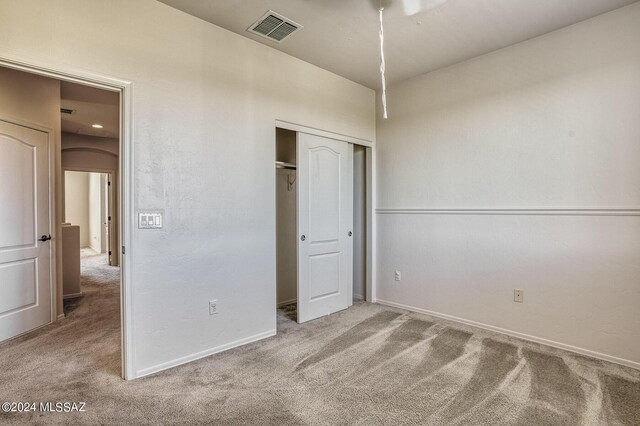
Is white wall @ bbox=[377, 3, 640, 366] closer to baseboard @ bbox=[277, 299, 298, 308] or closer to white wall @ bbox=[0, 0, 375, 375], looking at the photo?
baseboard @ bbox=[277, 299, 298, 308]

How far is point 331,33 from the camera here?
110 inches

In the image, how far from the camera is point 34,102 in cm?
324

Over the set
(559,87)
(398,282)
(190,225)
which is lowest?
(398,282)

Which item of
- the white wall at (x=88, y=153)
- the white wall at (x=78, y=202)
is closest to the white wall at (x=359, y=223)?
the white wall at (x=88, y=153)

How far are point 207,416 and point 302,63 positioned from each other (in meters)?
3.12

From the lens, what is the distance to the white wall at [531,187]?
2.51 meters

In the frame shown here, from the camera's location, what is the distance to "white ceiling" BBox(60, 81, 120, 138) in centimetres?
385

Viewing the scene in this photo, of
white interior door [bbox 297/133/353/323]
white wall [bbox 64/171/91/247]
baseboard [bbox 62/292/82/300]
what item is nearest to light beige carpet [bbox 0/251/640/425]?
white interior door [bbox 297/133/353/323]

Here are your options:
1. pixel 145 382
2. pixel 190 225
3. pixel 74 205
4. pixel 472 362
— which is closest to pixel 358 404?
pixel 472 362

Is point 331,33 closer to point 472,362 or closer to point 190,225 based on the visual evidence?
point 190,225

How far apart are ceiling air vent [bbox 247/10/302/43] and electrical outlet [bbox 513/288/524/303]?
306cm

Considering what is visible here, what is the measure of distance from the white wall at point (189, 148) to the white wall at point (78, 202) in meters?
9.31

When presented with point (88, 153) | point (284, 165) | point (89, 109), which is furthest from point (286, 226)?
point (88, 153)

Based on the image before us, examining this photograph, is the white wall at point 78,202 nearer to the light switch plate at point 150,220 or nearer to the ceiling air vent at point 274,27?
the light switch plate at point 150,220
